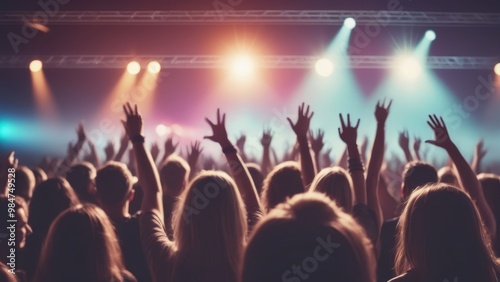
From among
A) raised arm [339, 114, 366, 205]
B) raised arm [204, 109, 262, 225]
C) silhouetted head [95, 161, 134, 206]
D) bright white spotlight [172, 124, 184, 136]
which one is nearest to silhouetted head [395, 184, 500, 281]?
raised arm [204, 109, 262, 225]

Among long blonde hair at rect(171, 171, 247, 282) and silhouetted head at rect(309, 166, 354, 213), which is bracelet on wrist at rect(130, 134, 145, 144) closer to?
long blonde hair at rect(171, 171, 247, 282)

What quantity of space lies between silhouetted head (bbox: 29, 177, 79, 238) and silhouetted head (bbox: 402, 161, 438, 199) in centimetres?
225

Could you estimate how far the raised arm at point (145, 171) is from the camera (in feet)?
8.25

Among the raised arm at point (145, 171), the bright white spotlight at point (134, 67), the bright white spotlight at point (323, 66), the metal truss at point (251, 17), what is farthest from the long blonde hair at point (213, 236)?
the bright white spotlight at point (134, 67)

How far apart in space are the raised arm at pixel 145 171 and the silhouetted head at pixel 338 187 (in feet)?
3.06

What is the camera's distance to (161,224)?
2381 mm

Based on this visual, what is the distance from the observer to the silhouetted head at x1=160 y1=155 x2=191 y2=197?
3516 mm

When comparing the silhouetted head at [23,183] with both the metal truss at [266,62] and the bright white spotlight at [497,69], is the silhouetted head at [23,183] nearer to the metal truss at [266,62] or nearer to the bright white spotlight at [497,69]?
the metal truss at [266,62]

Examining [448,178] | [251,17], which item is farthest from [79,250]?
[251,17]

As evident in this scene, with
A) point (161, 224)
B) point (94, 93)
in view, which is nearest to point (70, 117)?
point (94, 93)

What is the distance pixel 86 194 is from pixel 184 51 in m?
5.31

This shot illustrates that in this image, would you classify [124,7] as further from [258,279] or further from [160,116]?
[258,279]

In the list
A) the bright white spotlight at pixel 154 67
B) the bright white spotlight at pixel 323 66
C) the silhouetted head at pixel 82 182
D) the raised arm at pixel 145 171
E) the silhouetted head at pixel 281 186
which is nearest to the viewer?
the raised arm at pixel 145 171

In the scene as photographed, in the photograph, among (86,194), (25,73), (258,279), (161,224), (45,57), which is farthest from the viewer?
(25,73)
